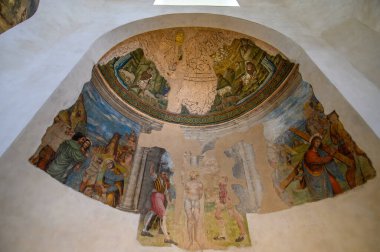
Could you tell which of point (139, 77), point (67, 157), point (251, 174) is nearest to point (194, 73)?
point (139, 77)

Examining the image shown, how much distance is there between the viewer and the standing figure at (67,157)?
16.8 feet

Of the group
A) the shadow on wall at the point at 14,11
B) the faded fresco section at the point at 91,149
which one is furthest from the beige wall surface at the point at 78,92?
the faded fresco section at the point at 91,149

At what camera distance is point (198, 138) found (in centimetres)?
698

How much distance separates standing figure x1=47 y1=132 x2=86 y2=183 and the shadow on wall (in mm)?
1991

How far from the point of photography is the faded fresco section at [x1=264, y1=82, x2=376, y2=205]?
5.05 meters

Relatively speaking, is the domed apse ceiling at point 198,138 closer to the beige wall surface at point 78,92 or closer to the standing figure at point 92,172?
the standing figure at point 92,172

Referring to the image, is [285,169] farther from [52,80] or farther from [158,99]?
[52,80]

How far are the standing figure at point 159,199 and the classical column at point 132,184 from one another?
0.28 meters

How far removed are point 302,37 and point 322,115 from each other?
148 cm

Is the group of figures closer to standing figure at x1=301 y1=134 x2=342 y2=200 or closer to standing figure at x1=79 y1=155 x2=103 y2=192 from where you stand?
standing figure at x1=79 y1=155 x2=103 y2=192

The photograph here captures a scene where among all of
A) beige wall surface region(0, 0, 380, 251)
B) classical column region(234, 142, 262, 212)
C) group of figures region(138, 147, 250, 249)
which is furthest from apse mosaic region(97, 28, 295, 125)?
group of figures region(138, 147, 250, 249)

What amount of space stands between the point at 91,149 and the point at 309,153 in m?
4.01

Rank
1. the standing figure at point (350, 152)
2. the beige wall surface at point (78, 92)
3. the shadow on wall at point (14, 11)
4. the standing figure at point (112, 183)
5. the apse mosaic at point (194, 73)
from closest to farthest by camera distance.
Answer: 1. the beige wall surface at point (78, 92)
2. the shadow on wall at point (14, 11)
3. the standing figure at point (350, 152)
4. the standing figure at point (112, 183)
5. the apse mosaic at point (194, 73)

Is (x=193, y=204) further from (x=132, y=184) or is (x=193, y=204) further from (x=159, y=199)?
(x=132, y=184)
